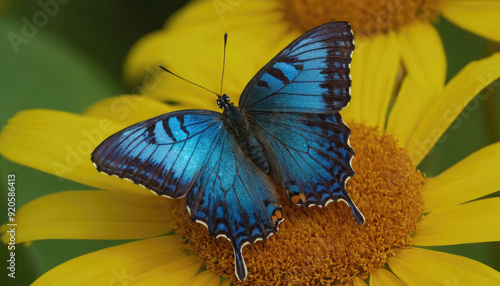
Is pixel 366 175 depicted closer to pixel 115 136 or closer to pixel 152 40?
pixel 115 136

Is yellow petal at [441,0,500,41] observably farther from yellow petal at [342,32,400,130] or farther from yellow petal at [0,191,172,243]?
yellow petal at [0,191,172,243]

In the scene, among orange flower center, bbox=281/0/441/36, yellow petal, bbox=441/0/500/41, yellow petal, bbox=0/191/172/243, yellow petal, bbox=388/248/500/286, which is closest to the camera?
yellow petal, bbox=388/248/500/286

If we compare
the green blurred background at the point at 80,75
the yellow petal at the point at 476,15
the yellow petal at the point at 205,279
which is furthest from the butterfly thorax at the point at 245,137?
the yellow petal at the point at 476,15

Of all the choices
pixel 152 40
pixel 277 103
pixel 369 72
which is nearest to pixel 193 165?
pixel 277 103

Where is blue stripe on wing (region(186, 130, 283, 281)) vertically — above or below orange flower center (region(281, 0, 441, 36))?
below

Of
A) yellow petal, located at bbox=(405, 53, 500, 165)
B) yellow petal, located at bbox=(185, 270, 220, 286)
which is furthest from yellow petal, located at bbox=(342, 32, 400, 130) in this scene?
yellow petal, located at bbox=(185, 270, 220, 286)

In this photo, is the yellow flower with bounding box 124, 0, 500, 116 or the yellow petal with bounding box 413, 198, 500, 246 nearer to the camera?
the yellow petal with bounding box 413, 198, 500, 246

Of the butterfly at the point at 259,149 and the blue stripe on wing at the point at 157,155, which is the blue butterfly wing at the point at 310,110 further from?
the blue stripe on wing at the point at 157,155
